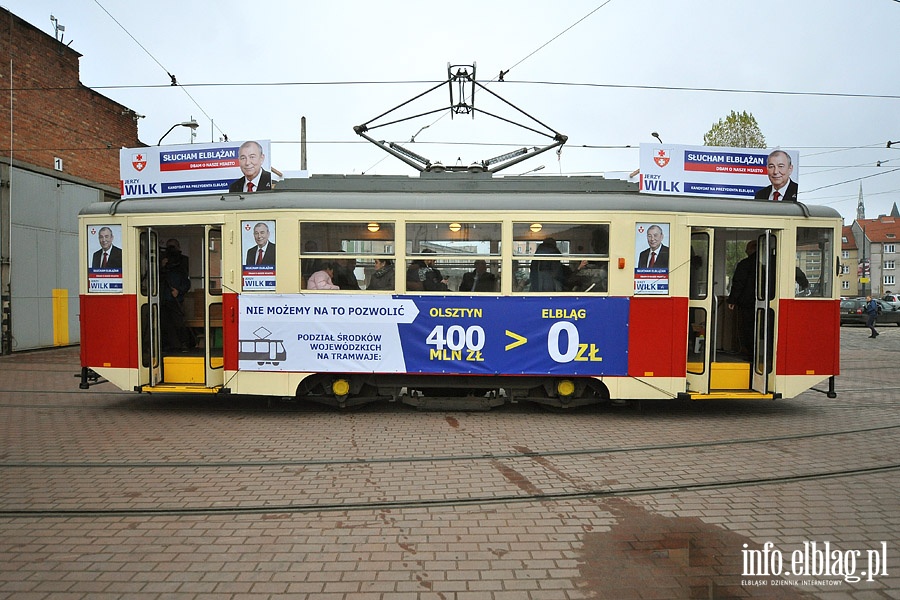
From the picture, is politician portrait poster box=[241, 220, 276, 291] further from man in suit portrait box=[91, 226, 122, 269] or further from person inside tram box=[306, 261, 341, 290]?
man in suit portrait box=[91, 226, 122, 269]

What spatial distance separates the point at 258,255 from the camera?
7.47 m

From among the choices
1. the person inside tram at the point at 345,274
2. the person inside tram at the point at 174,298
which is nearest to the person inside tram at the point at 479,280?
the person inside tram at the point at 345,274

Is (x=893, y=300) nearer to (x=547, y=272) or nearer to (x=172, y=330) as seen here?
(x=547, y=272)

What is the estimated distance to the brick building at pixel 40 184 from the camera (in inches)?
564

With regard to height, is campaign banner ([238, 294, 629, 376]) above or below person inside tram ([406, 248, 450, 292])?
below

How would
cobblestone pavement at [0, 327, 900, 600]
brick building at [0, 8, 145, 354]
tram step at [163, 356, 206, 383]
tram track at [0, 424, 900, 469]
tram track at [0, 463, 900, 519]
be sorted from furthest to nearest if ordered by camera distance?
brick building at [0, 8, 145, 354] → tram step at [163, 356, 206, 383] → tram track at [0, 424, 900, 469] → tram track at [0, 463, 900, 519] → cobblestone pavement at [0, 327, 900, 600]

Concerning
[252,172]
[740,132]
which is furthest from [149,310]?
[740,132]

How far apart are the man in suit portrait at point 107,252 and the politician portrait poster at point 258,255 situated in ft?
6.17

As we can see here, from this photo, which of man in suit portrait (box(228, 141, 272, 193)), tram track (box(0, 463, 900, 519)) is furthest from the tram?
tram track (box(0, 463, 900, 519))

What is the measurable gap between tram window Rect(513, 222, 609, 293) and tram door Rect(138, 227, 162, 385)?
16.7ft

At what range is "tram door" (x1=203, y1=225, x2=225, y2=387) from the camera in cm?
765

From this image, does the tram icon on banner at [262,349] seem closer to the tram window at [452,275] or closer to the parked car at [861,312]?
the tram window at [452,275]

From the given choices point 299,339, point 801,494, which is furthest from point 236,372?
point 801,494

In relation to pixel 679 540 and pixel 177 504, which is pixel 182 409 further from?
pixel 679 540
